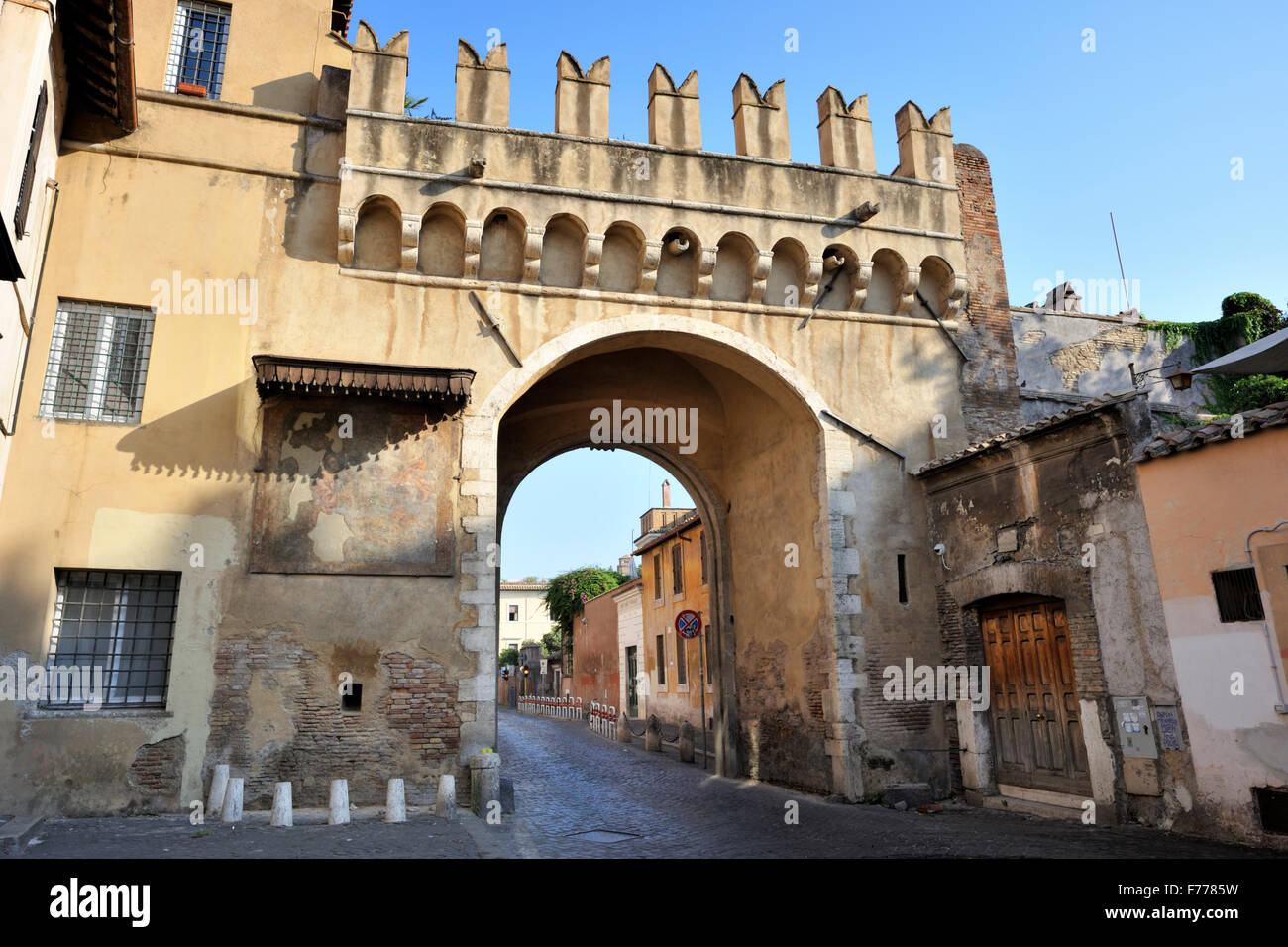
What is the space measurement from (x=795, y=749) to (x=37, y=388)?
1037 centimetres

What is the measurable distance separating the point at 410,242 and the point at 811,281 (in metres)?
5.45

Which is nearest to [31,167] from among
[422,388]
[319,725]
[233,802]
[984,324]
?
[422,388]

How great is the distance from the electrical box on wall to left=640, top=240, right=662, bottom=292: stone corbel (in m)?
7.43

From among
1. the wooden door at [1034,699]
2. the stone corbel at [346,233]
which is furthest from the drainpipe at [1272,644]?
the stone corbel at [346,233]

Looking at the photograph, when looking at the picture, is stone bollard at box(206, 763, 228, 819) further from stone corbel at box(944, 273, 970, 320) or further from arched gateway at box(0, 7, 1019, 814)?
stone corbel at box(944, 273, 970, 320)

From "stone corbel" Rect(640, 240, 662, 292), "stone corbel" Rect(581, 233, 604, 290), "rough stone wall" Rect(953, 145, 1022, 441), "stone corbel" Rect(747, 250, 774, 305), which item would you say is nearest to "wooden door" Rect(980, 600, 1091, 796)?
"rough stone wall" Rect(953, 145, 1022, 441)

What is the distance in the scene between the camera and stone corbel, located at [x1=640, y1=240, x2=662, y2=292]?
11.5m

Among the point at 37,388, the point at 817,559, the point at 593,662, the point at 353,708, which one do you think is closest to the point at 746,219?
the point at 817,559

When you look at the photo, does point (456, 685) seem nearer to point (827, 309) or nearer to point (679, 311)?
point (679, 311)

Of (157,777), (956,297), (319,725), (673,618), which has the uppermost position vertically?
(956,297)

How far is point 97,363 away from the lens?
31.8ft

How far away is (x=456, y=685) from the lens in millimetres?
9742

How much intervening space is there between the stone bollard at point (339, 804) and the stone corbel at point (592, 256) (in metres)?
6.78

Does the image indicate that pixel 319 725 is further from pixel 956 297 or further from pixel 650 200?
pixel 956 297
